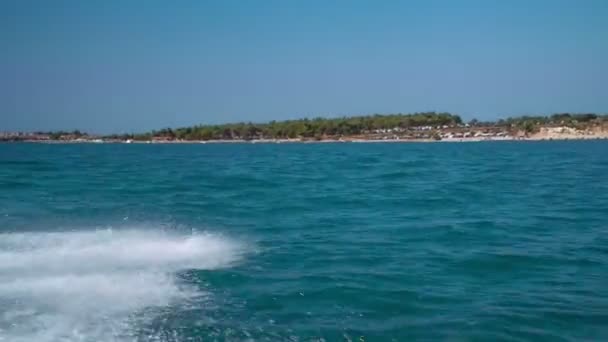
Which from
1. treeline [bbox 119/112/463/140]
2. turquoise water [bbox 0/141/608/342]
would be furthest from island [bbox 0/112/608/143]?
turquoise water [bbox 0/141/608/342]

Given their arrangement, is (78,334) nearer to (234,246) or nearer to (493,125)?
(234,246)

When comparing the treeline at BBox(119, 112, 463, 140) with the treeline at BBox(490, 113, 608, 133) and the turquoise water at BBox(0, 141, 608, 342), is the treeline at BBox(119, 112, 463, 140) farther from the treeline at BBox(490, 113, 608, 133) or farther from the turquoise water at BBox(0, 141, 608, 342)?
the turquoise water at BBox(0, 141, 608, 342)

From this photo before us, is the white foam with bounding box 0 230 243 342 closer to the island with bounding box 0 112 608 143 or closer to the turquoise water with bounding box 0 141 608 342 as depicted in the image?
the turquoise water with bounding box 0 141 608 342

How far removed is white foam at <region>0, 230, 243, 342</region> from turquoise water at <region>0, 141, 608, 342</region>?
1.7 inches

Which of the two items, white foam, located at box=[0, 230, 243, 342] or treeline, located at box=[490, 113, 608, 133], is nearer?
white foam, located at box=[0, 230, 243, 342]

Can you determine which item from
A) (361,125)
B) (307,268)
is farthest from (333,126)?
(307,268)

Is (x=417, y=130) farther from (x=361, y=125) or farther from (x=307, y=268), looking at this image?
(x=307, y=268)

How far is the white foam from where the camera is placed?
29.6 ft

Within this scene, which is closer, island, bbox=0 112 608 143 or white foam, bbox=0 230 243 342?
white foam, bbox=0 230 243 342

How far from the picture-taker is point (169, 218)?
2062 cm

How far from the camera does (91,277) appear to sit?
11.9m

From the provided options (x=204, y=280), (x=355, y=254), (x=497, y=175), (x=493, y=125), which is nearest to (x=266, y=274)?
(x=204, y=280)

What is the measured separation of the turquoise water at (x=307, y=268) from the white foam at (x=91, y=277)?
0.14 ft

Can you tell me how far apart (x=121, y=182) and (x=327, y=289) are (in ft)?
87.7
